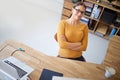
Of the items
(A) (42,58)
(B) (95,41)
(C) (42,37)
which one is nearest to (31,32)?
(C) (42,37)

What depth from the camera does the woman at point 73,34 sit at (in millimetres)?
2212

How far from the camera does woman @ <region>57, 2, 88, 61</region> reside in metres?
2.21

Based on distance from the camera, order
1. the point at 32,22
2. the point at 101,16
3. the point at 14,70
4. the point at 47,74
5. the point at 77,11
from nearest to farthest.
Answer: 1. the point at 14,70
2. the point at 47,74
3. the point at 77,11
4. the point at 101,16
5. the point at 32,22

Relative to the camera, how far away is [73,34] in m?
2.28

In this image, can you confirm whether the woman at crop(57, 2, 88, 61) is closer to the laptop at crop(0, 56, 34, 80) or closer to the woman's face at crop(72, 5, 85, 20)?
the woman's face at crop(72, 5, 85, 20)

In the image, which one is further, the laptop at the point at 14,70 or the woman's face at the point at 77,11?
the woman's face at the point at 77,11

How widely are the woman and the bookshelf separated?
1380 millimetres

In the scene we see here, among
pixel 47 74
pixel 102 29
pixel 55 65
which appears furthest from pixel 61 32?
pixel 102 29

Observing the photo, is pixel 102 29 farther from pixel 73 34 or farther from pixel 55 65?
pixel 55 65

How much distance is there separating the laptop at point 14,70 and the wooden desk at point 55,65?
0.10 metres

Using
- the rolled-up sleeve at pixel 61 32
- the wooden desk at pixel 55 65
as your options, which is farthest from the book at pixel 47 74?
the rolled-up sleeve at pixel 61 32

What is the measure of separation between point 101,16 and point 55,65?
204 centimetres

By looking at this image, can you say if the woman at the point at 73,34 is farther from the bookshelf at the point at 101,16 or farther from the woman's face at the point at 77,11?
the bookshelf at the point at 101,16

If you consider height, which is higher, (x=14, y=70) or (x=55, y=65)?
(x=14, y=70)
